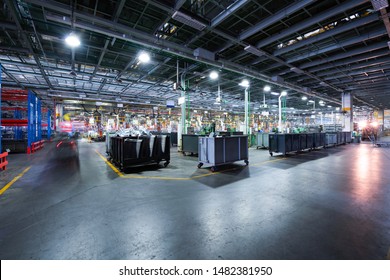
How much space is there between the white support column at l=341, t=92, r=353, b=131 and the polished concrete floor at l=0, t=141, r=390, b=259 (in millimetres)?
16880

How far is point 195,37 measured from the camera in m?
7.56

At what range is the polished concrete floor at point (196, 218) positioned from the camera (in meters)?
2.20

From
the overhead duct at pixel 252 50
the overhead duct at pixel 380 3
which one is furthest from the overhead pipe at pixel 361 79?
the overhead duct at pixel 380 3

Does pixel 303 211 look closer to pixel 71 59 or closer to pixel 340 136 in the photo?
pixel 71 59

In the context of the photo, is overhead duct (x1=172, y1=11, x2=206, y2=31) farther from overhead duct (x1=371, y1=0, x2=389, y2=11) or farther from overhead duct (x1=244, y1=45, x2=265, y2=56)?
overhead duct (x1=371, y1=0, x2=389, y2=11)

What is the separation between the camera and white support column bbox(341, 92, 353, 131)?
18.0m

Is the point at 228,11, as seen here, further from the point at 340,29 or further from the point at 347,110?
the point at 347,110

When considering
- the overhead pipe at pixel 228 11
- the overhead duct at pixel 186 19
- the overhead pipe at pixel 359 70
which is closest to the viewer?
the overhead pipe at pixel 228 11

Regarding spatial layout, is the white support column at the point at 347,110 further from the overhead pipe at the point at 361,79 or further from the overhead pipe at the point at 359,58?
the overhead pipe at the point at 359,58

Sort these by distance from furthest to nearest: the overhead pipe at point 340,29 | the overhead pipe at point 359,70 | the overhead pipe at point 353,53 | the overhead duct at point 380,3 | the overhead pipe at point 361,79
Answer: the overhead pipe at point 361,79 → the overhead pipe at point 359,70 → the overhead pipe at point 353,53 → the overhead pipe at point 340,29 → the overhead duct at point 380,3

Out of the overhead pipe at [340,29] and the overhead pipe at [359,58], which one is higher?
the overhead pipe at [359,58]

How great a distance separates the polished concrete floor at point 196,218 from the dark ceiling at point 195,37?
5436 millimetres

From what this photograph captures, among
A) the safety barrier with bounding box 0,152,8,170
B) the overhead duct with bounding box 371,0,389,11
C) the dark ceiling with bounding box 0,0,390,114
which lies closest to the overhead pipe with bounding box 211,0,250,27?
the dark ceiling with bounding box 0,0,390,114
